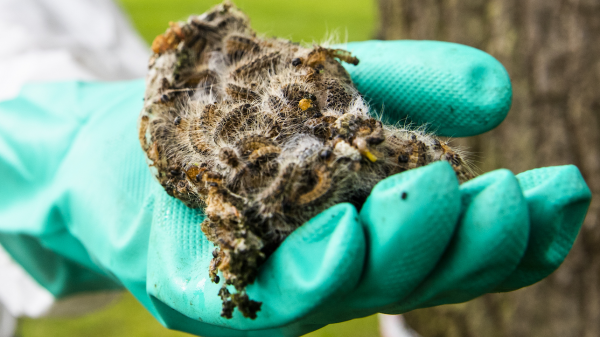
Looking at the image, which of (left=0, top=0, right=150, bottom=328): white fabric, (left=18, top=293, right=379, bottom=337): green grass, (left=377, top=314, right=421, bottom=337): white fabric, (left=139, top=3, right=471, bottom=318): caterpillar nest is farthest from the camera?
(left=18, top=293, right=379, bottom=337): green grass

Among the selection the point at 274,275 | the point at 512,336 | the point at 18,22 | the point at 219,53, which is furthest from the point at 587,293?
the point at 18,22

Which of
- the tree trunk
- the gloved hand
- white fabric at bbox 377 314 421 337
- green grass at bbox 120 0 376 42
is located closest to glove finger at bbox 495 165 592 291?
the gloved hand

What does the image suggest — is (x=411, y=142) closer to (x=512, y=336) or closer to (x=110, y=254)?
(x=110, y=254)

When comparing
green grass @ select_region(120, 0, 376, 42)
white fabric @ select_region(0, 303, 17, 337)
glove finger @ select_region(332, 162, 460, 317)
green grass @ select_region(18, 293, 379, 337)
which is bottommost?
green grass @ select_region(18, 293, 379, 337)

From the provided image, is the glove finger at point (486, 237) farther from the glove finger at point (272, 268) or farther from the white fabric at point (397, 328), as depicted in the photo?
the white fabric at point (397, 328)

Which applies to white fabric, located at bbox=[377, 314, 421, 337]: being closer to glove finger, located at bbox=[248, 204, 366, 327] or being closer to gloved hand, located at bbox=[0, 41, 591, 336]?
gloved hand, located at bbox=[0, 41, 591, 336]

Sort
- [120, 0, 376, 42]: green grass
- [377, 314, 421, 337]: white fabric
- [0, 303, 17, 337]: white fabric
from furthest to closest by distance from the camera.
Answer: [120, 0, 376, 42]: green grass → [377, 314, 421, 337]: white fabric → [0, 303, 17, 337]: white fabric
